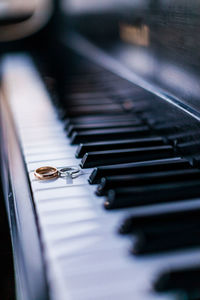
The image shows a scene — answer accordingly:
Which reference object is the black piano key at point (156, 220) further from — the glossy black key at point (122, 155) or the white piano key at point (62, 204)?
the glossy black key at point (122, 155)

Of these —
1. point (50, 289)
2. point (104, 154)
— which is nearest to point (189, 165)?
point (104, 154)

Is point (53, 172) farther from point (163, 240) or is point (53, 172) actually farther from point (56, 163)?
point (163, 240)

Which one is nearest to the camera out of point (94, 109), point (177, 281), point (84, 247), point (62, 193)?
point (177, 281)

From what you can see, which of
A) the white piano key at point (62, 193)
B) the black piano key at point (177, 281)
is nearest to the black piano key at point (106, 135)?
the white piano key at point (62, 193)

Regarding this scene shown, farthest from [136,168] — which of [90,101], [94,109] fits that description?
[90,101]

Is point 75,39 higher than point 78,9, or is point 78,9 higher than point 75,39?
point 78,9

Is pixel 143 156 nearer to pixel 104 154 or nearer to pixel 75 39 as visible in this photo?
pixel 104 154
